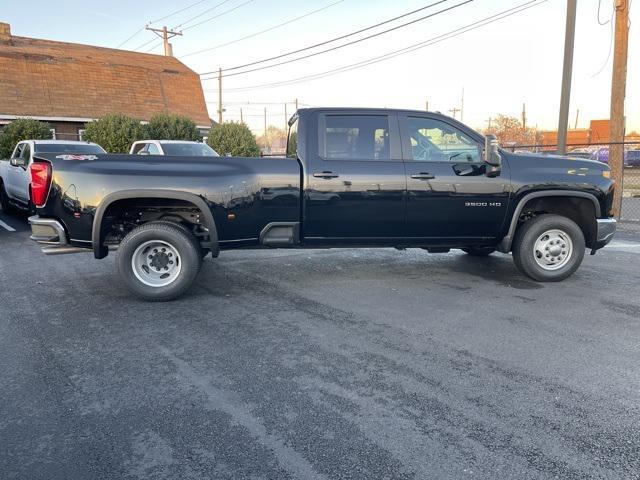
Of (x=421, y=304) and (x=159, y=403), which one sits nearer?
(x=159, y=403)

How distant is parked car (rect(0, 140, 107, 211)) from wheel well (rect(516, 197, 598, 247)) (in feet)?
28.0

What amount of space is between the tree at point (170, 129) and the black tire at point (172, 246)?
18.7 meters

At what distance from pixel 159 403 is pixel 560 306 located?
4.15m

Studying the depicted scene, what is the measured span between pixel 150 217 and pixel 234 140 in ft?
55.8

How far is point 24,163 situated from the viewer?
1060 centimetres

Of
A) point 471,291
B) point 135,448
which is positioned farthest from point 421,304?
point 135,448

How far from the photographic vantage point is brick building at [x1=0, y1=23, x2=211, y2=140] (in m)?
24.5

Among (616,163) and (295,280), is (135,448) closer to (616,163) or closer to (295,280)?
(295,280)

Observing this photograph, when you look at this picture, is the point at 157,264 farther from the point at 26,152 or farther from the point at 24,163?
the point at 26,152

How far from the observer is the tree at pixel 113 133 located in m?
21.2

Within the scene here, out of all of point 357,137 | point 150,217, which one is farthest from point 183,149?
point 357,137

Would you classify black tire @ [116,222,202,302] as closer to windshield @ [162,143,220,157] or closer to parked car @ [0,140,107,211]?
parked car @ [0,140,107,211]

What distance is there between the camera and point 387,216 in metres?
5.69

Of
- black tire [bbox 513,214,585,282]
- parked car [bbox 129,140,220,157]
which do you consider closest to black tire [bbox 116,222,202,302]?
black tire [bbox 513,214,585,282]
